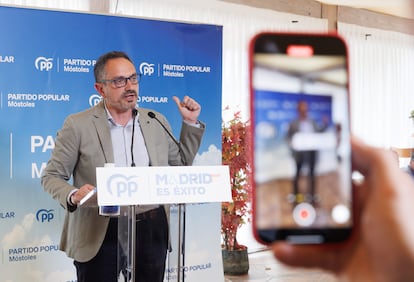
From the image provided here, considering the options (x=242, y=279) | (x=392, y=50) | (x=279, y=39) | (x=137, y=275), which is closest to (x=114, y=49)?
(x=137, y=275)

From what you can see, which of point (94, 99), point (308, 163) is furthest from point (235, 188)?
point (308, 163)

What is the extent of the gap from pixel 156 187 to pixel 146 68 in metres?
1.21

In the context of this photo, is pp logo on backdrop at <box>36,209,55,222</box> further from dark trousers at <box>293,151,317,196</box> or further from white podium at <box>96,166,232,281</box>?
dark trousers at <box>293,151,317,196</box>

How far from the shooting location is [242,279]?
4852 millimetres

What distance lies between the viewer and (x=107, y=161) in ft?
9.59

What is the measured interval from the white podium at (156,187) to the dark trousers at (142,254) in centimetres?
7

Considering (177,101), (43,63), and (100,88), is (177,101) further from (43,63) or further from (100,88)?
(43,63)

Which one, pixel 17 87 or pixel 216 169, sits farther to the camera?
pixel 17 87

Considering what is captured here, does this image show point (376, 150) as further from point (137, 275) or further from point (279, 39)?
point (137, 275)

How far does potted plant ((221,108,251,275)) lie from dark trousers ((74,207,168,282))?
6.51 ft

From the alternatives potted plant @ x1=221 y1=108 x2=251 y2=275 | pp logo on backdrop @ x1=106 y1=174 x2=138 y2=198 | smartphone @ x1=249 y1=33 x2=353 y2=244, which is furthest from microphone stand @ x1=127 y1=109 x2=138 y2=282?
potted plant @ x1=221 y1=108 x2=251 y2=275

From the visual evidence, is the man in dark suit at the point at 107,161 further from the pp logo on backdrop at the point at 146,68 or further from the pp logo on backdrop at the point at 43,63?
the pp logo on backdrop at the point at 43,63

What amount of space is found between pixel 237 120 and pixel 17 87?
2.11 m

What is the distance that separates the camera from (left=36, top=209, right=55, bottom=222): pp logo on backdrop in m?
3.28
